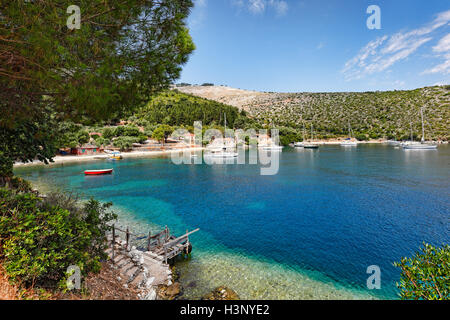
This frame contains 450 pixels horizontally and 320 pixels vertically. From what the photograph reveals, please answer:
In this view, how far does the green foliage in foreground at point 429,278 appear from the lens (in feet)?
13.8

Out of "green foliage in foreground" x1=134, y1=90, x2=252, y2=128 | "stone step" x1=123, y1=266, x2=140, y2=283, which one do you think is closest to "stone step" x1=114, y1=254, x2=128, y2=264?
"stone step" x1=123, y1=266, x2=140, y2=283

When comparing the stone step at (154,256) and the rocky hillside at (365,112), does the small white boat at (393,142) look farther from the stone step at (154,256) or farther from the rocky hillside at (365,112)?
the stone step at (154,256)

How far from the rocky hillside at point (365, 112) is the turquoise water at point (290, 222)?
8025 centimetres

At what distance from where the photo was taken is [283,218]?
19266mm

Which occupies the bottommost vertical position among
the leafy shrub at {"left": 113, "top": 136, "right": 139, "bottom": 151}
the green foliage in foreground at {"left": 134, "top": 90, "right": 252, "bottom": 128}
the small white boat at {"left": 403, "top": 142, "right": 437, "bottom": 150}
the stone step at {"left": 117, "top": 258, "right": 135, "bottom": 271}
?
the stone step at {"left": 117, "top": 258, "right": 135, "bottom": 271}

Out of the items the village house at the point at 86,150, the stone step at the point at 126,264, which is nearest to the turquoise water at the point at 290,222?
the stone step at the point at 126,264

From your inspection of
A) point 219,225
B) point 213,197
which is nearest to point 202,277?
point 219,225

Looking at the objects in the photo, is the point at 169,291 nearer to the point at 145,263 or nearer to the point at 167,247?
the point at 145,263

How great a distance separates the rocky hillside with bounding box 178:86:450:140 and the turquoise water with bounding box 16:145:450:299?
8025 cm

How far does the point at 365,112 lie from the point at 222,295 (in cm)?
13675

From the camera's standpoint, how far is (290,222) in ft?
60.3

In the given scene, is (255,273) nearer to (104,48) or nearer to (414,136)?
(104,48)

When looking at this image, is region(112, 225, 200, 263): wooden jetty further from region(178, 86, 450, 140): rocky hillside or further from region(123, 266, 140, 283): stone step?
region(178, 86, 450, 140): rocky hillside

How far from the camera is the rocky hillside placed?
102 m
